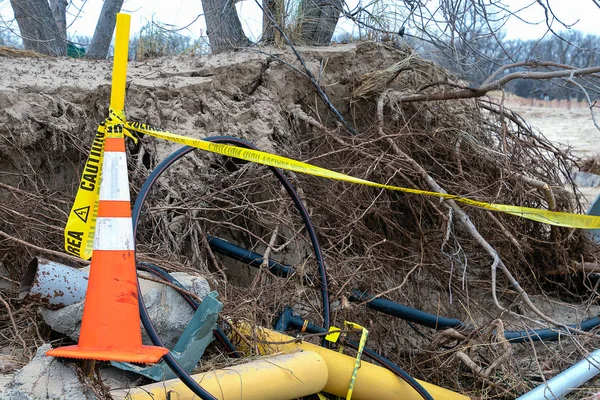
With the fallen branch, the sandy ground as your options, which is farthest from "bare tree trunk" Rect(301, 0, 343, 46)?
the sandy ground

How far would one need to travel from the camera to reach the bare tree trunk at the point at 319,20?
20.8ft

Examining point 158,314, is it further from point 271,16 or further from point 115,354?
point 271,16

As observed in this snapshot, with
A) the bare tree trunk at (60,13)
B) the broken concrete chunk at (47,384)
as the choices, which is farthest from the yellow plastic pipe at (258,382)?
the bare tree trunk at (60,13)

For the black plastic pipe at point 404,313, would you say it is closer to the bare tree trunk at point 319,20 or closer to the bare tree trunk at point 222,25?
the bare tree trunk at point 319,20

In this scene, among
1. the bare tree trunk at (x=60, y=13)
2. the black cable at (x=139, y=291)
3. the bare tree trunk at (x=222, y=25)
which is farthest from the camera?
the bare tree trunk at (x=60, y=13)

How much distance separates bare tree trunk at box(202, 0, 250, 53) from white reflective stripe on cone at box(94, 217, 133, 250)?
405cm

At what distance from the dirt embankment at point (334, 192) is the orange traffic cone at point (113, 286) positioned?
0.96 m

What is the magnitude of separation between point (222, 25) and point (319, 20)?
106cm

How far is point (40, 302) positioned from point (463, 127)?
4.06 metres

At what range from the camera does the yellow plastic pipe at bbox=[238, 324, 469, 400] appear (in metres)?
3.46

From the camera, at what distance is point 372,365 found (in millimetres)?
3539

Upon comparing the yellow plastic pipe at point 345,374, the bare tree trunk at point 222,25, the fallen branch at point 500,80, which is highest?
the bare tree trunk at point 222,25

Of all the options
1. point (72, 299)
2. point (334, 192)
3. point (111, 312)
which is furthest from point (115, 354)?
point (334, 192)

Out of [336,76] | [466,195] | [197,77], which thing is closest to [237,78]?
[197,77]
